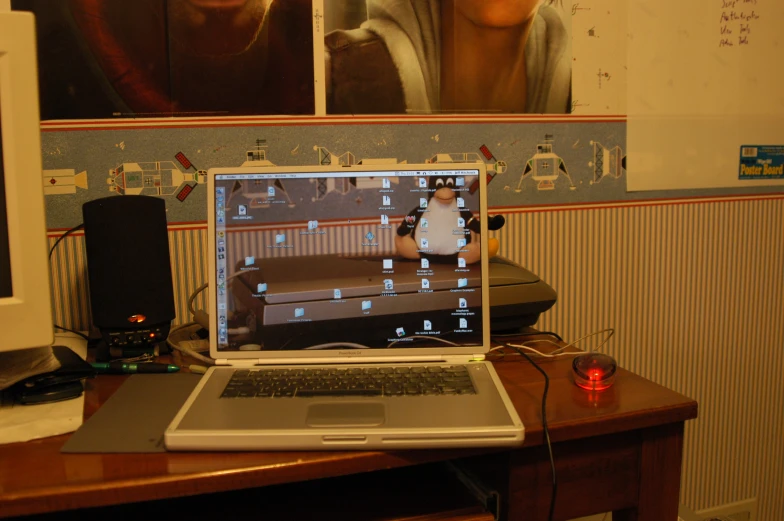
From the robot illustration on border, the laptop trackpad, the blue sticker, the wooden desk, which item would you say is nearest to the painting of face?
the robot illustration on border

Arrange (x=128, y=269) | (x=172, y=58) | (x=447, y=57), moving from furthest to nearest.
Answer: (x=447, y=57) < (x=172, y=58) < (x=128, y=269)

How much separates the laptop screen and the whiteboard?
764 millimetres

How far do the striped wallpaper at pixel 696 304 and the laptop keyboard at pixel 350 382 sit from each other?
0.62 meters

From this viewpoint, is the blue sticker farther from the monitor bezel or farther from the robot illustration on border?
the monitor bezel

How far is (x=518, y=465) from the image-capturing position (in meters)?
0.80

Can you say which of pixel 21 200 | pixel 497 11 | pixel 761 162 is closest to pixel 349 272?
pixel 21 200

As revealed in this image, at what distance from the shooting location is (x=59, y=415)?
0.79m

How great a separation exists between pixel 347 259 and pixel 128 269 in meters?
0.35

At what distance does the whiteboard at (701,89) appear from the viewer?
150cm

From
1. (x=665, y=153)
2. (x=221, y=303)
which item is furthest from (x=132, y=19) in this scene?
(x=665, y=153)

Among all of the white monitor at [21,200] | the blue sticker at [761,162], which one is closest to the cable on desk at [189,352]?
the white monitor at [21,200]

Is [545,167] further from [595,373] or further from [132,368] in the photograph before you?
[132,368]

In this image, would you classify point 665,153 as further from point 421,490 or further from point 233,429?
point 233,429

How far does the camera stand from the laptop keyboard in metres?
0.82
